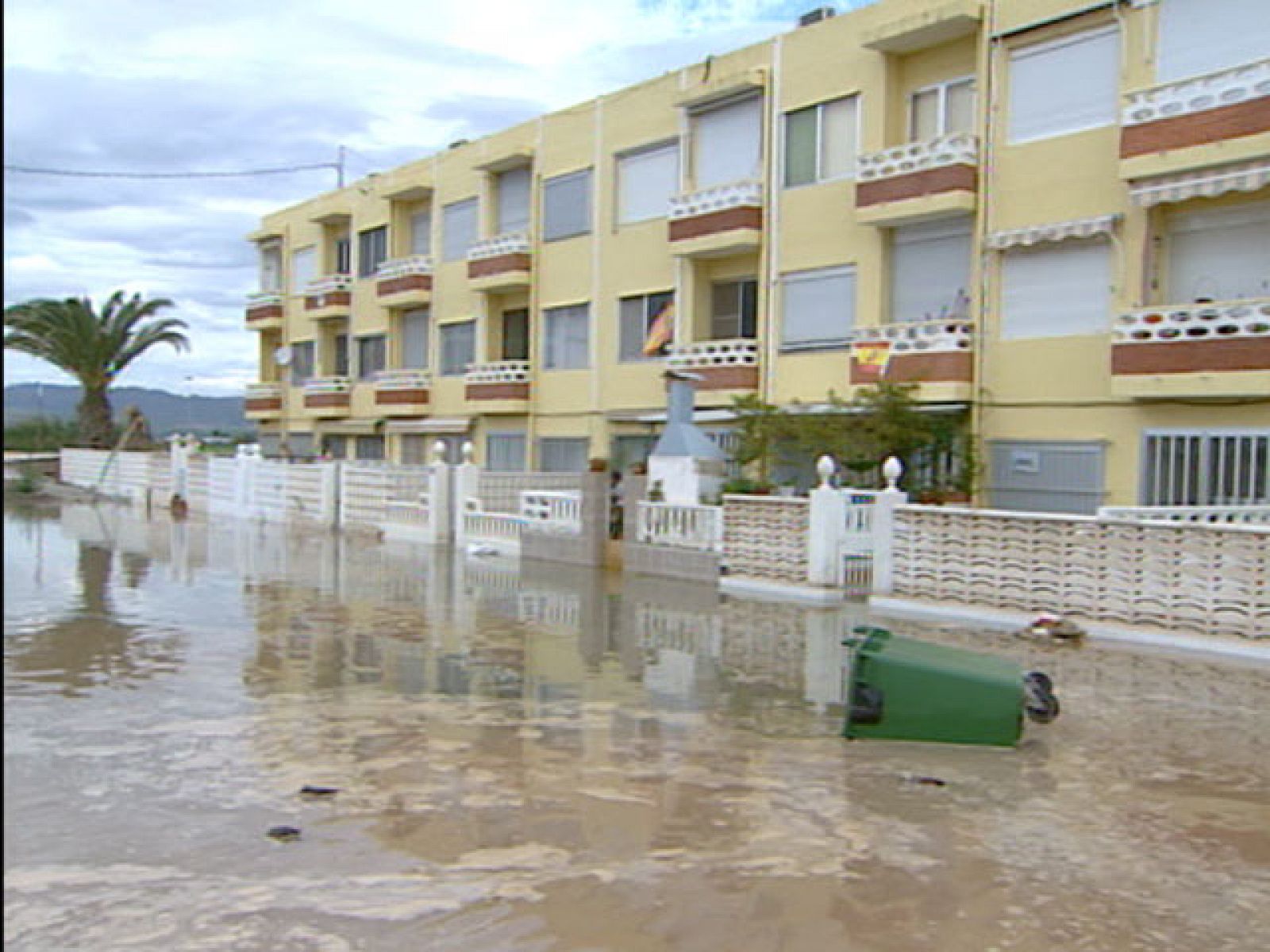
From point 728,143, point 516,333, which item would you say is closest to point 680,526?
point 728,143

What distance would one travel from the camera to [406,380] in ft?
106

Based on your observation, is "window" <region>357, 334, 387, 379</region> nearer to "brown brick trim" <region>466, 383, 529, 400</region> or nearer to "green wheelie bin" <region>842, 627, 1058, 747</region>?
"brown brick trim" <region>466, 383, 529, 400</region>

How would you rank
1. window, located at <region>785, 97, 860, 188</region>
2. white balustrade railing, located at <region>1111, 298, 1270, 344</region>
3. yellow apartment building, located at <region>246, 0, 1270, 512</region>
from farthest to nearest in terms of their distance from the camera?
window, located at <region>785, 97, 860, 188</region>
yellow apartment building, located at <region>246, 0, 1270, 512</region>
white balustrade railing, located at <region>1111, 298, 1270, 344</region>

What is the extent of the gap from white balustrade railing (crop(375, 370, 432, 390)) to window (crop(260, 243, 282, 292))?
410 inches

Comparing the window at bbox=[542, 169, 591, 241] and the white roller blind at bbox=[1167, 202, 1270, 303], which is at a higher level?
the window at bbox=[542, 169, 591, 241]

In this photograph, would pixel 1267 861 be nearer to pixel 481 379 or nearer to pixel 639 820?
pixel 639 820

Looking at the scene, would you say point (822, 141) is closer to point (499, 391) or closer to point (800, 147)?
point (800, 147)

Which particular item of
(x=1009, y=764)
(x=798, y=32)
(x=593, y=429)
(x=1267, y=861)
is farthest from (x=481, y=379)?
(x=1267, y=861)

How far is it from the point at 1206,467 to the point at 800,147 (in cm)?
953

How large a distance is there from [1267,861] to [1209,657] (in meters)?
5.81

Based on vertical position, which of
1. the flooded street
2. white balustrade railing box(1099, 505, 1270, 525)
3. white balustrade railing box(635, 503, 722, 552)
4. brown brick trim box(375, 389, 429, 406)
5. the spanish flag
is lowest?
the flooded street

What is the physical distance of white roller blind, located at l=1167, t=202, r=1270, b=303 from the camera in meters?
15.6

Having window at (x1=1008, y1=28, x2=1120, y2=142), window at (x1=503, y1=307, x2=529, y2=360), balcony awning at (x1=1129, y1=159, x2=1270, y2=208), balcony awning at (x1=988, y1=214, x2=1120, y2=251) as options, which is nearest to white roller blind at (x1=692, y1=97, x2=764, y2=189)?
window at (x1=1008, y1=28, x2=1120, y2=142)

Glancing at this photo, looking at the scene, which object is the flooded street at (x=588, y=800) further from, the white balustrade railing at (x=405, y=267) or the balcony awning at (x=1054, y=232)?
the white balustrade railing at (x=405, y=267)
